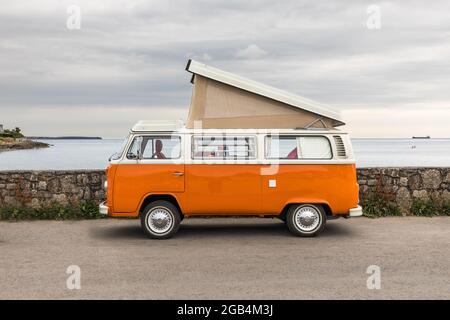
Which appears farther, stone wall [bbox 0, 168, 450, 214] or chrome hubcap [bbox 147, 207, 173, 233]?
stone wall [bbox 0, 168, 450, 214]

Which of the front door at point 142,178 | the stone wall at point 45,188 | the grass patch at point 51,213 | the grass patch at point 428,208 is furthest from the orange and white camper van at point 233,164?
the grass patch at point 428,208

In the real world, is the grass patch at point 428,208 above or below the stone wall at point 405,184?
below

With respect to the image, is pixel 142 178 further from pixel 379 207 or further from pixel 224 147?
pixel 379 207

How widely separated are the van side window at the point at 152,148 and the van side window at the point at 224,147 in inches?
12.5

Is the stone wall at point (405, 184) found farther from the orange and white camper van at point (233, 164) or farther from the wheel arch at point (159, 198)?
the wheel arch at point (159, 198)

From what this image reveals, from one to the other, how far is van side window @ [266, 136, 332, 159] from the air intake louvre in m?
0.15

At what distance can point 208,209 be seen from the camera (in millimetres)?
10148

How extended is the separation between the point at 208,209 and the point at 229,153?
105 cm

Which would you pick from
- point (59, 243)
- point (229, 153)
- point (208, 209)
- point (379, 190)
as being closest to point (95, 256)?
point (59, 243)

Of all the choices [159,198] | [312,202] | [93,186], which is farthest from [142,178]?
[93,186]

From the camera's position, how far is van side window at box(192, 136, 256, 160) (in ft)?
33.3

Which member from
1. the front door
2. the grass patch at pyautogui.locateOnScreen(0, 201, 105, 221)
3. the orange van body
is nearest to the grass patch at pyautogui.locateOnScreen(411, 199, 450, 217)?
the orange van body

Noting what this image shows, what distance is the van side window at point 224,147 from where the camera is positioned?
10.2 meters

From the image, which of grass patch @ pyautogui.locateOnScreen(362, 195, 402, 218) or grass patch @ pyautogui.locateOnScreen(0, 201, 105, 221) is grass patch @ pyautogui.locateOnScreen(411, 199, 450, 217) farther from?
grass patch @ pyautogui.locateOnScreen(0, 201, 105, 221)
